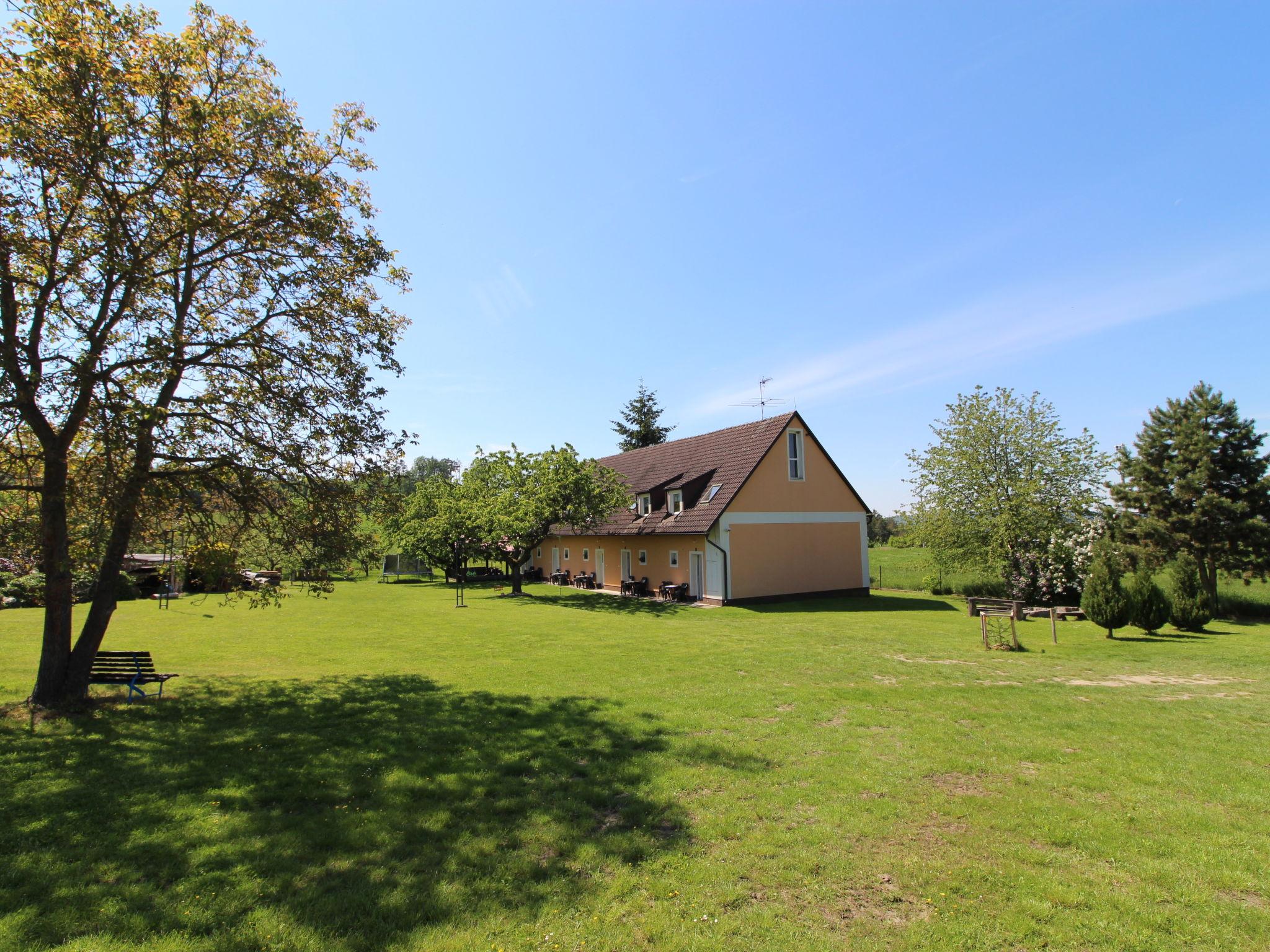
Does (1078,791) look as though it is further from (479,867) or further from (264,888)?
(264,888)

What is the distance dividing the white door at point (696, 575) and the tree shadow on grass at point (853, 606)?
2387 millimetres

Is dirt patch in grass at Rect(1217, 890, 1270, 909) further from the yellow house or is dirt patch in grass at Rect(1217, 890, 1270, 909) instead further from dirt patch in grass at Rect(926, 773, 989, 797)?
the yellow house

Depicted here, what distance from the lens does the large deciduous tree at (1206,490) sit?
2542cm

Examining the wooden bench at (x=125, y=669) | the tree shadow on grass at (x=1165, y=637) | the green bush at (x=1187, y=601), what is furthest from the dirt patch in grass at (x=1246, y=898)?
the green bush at (x=1187, y=601)

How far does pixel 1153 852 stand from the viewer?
16.0 ft

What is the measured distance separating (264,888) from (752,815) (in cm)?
388

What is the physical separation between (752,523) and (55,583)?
21.9m

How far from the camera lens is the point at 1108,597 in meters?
17.2

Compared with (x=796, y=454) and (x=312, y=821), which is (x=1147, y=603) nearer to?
(x=796, y=454)

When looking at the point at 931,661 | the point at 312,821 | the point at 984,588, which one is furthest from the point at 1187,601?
the point at 312,821

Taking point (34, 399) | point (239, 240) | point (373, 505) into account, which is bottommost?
point (373, 505)

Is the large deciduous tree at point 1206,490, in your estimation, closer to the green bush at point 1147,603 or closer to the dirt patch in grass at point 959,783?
the green bush at point 1147,603

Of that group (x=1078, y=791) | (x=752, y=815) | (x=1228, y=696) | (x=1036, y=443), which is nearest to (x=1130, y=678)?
(x=1228, y=696)

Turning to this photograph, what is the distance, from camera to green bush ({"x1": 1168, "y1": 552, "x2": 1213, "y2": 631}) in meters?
18.5
